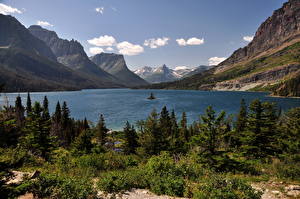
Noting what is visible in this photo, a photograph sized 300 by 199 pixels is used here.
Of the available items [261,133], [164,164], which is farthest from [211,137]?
[261,133]

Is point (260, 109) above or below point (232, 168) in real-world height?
above

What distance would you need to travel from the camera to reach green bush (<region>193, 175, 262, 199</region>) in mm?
9219

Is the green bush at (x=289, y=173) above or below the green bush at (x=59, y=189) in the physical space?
below

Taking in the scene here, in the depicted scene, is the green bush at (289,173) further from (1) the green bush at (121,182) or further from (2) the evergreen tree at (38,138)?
(2) the evergreen tree at (38,138)

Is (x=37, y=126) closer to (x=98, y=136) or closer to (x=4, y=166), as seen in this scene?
(x=4, y=166)

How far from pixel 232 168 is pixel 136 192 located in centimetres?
1148

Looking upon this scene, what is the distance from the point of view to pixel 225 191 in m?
9.64

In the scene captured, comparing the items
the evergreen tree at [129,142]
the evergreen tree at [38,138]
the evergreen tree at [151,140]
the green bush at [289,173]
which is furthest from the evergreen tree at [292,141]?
the evergreen tree at [38,138]

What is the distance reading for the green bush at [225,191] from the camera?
30.2 ft

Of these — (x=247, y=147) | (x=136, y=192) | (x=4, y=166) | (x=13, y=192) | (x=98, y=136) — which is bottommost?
(x=98, y=136)

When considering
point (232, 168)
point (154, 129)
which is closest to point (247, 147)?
point (232, 168)

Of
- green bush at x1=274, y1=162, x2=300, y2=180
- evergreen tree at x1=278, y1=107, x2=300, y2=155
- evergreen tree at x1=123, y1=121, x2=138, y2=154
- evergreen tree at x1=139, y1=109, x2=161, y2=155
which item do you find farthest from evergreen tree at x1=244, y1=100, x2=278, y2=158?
evergreen tree at x1=123, y1=121, x2=138, y2=154

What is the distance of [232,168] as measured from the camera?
17.8m

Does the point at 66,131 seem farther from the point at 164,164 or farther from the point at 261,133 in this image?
the point at 261,133
